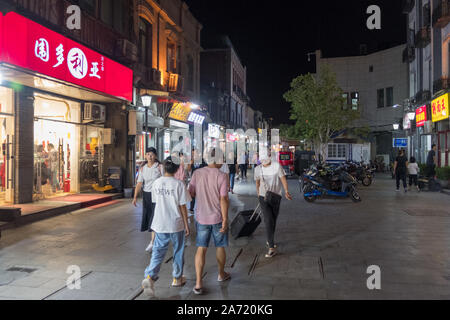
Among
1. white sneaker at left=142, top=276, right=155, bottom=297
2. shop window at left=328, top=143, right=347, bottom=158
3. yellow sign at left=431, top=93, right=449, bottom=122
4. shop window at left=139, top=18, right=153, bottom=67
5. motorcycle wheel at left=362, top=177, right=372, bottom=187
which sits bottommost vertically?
white sneaker at left=142, top=276, right=155, bottom=297

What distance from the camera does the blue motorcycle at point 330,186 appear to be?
13.1 metres

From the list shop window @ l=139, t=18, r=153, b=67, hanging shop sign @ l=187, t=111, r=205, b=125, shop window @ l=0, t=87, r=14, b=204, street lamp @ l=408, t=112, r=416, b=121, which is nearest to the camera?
shop window @ l=0, t=87, r=14, b=204

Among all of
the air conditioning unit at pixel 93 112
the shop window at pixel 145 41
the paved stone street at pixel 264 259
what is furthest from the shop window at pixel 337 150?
the paved stone street at pixel 264 259

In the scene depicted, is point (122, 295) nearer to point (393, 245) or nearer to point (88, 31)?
A: point (393, 245)

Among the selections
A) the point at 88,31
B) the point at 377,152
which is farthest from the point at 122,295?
the point at 377,152

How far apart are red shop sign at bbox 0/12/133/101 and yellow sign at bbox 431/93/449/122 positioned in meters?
13.8

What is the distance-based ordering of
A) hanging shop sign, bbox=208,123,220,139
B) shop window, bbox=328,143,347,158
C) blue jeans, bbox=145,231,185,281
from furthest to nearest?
1. shop window, bbox=328,143,347,158
2. hanging shop sign, bbox=208,123,220,139
3. blue jeans, bbox=145,231,185,281

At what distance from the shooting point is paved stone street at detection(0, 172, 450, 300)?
468 cm

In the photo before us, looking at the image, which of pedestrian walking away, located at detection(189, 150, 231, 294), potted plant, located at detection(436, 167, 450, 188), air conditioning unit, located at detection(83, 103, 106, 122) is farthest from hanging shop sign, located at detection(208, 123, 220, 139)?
pedestrian walking away, located at detection(189, 150, 231, 294)

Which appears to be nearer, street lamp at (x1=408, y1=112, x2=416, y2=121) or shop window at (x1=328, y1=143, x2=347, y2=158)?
street lamp at (x1=408, y1=112, x2=416, y2=121)

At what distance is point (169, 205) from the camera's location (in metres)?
4.64

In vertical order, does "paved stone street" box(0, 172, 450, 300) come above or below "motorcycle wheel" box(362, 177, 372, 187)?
below

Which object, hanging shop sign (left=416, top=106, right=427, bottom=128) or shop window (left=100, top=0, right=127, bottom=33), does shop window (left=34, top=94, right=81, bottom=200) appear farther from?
hanging shop sign (left=416, top=106, right=427, bottom=128)

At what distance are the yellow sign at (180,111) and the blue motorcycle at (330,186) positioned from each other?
351 inches
